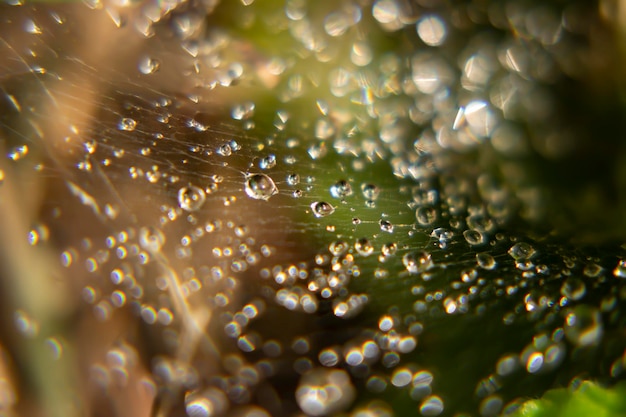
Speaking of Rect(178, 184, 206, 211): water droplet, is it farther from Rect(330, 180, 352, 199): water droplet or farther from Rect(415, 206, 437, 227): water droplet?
Rect(415, 206, 437, 227): water droplet

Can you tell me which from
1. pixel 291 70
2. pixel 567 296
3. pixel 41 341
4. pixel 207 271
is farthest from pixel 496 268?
pixel 41 341

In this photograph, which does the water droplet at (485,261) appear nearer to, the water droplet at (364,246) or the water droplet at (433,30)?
the water droplet at (364,246)

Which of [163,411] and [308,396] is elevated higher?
[163,411]

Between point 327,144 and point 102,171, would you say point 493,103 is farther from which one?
point 102,171

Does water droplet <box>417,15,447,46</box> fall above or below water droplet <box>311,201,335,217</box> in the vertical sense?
above

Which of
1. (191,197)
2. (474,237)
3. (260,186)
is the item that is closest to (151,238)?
(191,197)

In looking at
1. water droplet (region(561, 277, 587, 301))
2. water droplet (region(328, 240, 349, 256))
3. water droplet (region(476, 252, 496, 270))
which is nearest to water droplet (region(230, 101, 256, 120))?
water droplet (region(328, 240, 349, 256))

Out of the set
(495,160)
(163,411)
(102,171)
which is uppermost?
(102,171)
